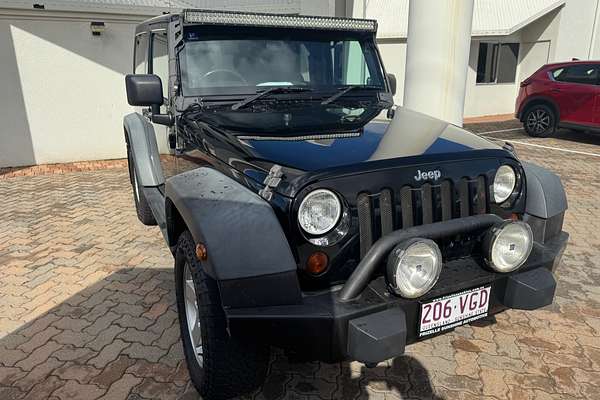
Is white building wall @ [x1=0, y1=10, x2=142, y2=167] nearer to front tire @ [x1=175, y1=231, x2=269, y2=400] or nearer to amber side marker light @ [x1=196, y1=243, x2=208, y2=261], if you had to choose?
front tire @ [x1=175, y1=231, x2=269, y2=400]

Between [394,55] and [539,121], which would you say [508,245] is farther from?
[394,55]

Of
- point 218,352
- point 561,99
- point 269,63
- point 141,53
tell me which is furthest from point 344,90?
point 561,99

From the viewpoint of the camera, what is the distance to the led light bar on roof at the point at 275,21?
306 cm

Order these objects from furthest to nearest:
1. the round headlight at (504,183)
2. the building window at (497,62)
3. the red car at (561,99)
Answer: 1. the building window at (497,62)
2. the red car at (561,99)
3. the round headlight at (504,183)

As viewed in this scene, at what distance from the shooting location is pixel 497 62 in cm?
1468

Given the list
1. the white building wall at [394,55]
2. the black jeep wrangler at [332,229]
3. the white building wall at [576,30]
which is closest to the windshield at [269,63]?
the black jeep wrangler at [332,229]

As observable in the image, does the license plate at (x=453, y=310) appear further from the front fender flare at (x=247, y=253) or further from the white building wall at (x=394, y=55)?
the white building wall at (x=394, y=55)

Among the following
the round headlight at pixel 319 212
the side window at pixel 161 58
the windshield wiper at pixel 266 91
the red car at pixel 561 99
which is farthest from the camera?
the red car at pixel 561 99

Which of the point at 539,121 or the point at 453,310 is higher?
the point at 453,310

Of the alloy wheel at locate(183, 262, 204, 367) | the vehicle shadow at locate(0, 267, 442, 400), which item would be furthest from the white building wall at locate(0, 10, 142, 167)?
the alloy wheel at locate(183, 262, 204, 367)

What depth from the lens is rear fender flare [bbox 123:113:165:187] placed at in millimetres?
3826

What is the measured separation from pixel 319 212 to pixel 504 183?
1.09 meters

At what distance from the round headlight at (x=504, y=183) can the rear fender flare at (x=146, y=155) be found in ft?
Result: 8.16

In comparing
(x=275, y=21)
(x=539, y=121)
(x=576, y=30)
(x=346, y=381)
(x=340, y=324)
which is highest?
(x=576, y=30)
